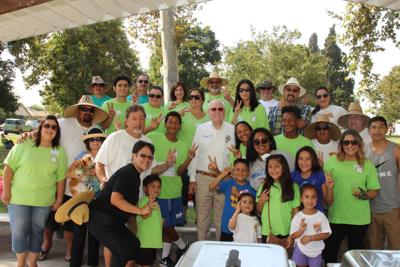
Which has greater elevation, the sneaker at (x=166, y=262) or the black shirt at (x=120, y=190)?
the black shirt at (x=120, y=190)

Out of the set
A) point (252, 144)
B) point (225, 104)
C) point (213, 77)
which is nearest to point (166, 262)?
point (252, 144)

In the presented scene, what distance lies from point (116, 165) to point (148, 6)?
247 centimetres

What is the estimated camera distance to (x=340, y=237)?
4.89m

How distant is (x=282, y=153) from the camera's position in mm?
5137

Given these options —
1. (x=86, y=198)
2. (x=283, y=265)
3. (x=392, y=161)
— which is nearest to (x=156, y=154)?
(x=86, y=198)

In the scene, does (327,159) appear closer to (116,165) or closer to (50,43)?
(116,165)

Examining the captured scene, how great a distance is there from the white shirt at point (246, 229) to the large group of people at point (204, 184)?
0.01m

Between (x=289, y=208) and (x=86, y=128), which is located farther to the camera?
(x=86, y=128)

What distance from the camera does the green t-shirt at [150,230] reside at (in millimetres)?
4709

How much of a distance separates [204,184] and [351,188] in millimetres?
1778

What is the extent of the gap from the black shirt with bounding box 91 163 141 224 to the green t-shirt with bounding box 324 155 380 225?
226 centimetres

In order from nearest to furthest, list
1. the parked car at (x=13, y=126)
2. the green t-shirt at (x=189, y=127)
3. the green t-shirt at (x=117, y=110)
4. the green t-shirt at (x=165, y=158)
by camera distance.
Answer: the green t-shirt at (x=165, y=158)
the green t-shirt at (x=189, y=127)
the green t-shirt at (x=117, y=110)
the parked car at (x=13, y=126)

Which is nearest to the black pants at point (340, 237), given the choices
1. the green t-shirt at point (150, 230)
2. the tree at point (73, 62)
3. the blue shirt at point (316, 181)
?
the blue shirt at point (316, 181)

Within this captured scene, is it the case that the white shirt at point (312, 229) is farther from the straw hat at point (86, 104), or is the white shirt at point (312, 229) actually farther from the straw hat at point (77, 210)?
the straw hat at point (86, 104)
